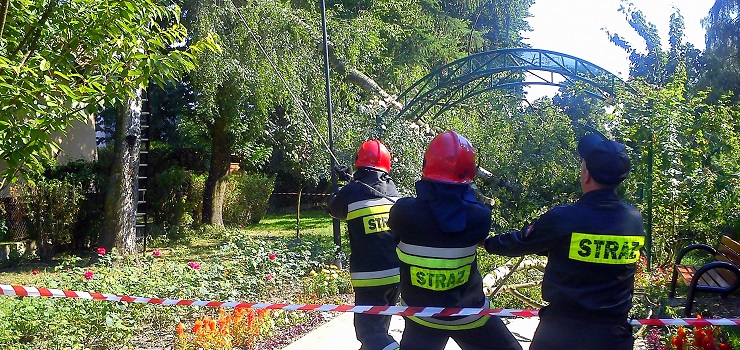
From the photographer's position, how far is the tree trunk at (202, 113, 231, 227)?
1513cm

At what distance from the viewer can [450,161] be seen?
10.5 feet

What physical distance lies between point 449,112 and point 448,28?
448 inches

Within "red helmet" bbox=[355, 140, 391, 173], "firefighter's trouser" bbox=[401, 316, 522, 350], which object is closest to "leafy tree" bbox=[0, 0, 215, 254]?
"red helmet" bbox=[355, 140, 391, 173]

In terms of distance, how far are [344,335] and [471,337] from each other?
9.29 ft

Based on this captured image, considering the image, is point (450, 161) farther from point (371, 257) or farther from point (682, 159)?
point (682, 159)

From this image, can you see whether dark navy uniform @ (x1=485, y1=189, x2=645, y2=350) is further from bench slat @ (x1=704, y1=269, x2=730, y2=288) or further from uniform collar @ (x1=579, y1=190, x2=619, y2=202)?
bench slat @ (x1=704, y1=269, x2=730, y2=288)

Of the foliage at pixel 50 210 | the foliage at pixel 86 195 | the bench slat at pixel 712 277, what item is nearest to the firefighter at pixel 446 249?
the bench slat at pixel 712 277

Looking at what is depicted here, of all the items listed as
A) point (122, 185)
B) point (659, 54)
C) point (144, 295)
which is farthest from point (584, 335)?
point (122, 185)

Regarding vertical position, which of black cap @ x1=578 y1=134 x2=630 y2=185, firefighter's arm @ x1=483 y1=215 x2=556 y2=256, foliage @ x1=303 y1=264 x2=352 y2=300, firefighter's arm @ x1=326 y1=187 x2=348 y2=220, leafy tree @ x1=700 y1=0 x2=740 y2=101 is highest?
leafy tree @ x1=700 y1=0 x2=740 y2=101

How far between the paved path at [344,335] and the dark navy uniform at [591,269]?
2.56 m

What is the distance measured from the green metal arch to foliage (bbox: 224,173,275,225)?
7.30 meters

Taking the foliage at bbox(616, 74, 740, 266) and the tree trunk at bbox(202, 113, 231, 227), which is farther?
the tree trunk at bbox(202, 113, 231, 227)

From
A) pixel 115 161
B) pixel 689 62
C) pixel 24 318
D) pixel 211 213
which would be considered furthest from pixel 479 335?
pixel 211 213

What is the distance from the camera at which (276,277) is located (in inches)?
290
